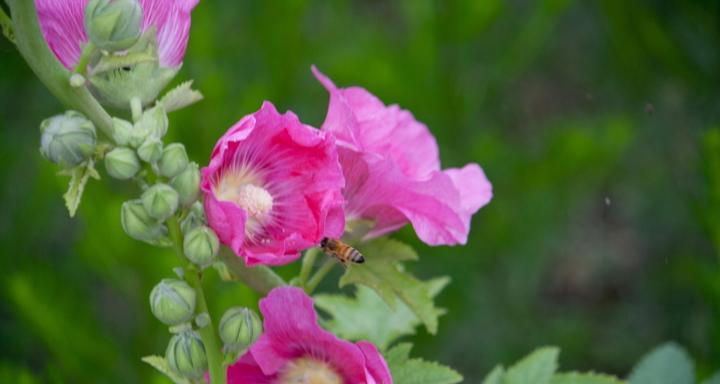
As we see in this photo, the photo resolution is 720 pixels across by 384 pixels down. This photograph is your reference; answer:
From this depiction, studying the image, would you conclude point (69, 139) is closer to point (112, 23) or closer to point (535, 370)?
point (112, 23)

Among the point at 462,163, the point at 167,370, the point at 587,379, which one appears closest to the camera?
the point at 167,370

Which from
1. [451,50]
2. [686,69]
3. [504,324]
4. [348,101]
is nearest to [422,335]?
[504,324]

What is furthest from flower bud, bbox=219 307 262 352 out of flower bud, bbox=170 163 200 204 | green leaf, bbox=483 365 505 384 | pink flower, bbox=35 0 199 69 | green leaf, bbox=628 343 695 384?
green leaf, bbox=628 343 695 384

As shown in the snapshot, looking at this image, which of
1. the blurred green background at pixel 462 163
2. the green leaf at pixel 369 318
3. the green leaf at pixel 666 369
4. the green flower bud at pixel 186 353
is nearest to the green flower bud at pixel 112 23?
the green flower bud at pixel 186 353

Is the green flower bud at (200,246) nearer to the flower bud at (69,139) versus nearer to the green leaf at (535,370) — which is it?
the flower bud at (69,139)

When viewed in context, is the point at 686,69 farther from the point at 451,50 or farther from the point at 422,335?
the point at 422,335

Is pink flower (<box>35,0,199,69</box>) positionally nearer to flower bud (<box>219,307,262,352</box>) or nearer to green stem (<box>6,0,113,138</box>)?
green stem (<box>6,0,113,138</box>)

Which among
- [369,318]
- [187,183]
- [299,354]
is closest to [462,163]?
[369,318]
